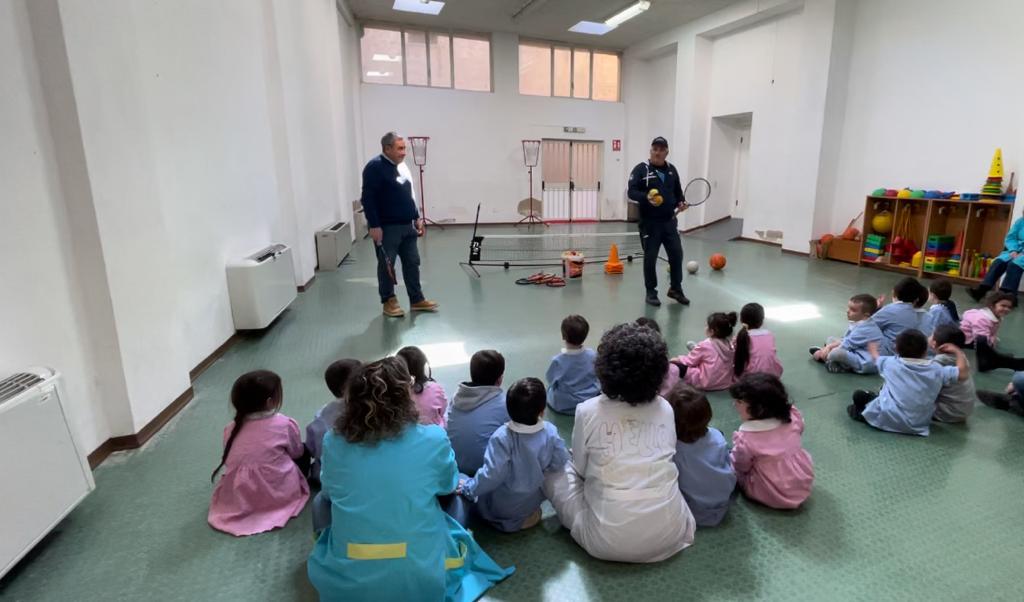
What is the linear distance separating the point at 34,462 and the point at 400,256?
335 centimetres

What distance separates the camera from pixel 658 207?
5.25 metres

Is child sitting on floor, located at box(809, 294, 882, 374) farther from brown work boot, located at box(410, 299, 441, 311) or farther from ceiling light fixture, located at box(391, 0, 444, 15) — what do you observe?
ceiling light fixture, located at box(391, 0, 444, 15)

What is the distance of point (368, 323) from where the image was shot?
4.90 metres

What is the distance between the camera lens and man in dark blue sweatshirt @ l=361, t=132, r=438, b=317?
474 centimetres

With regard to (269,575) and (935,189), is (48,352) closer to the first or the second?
(269,575)

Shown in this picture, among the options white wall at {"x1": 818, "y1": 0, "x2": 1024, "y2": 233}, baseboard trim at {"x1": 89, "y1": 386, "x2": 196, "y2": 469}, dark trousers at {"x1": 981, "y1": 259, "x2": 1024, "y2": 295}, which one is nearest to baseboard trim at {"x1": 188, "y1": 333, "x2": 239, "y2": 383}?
baseboard trim at {"x1": 89, "y1": 386, "x2": 196, "y2": 469}

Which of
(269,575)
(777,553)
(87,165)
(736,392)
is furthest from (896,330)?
(87,165)

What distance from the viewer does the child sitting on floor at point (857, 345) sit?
3.57 m

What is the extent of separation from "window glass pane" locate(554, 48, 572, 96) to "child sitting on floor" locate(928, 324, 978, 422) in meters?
12.5

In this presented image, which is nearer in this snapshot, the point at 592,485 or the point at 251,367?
the point at 592,485

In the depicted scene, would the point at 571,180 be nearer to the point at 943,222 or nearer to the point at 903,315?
the point at 943,222

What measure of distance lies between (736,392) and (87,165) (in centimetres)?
295

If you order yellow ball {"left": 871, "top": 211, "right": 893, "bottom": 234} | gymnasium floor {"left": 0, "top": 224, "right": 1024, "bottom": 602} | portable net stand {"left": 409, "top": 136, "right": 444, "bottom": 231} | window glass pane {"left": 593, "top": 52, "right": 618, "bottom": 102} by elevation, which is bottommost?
gymnasium floor {"left": 0, "top": 224, "right": 1024, "bottom": 602}

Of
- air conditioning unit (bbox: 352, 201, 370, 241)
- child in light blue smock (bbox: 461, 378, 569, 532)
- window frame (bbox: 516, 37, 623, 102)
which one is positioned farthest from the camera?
window frame (bbox: 516, 37, 623, 102)
